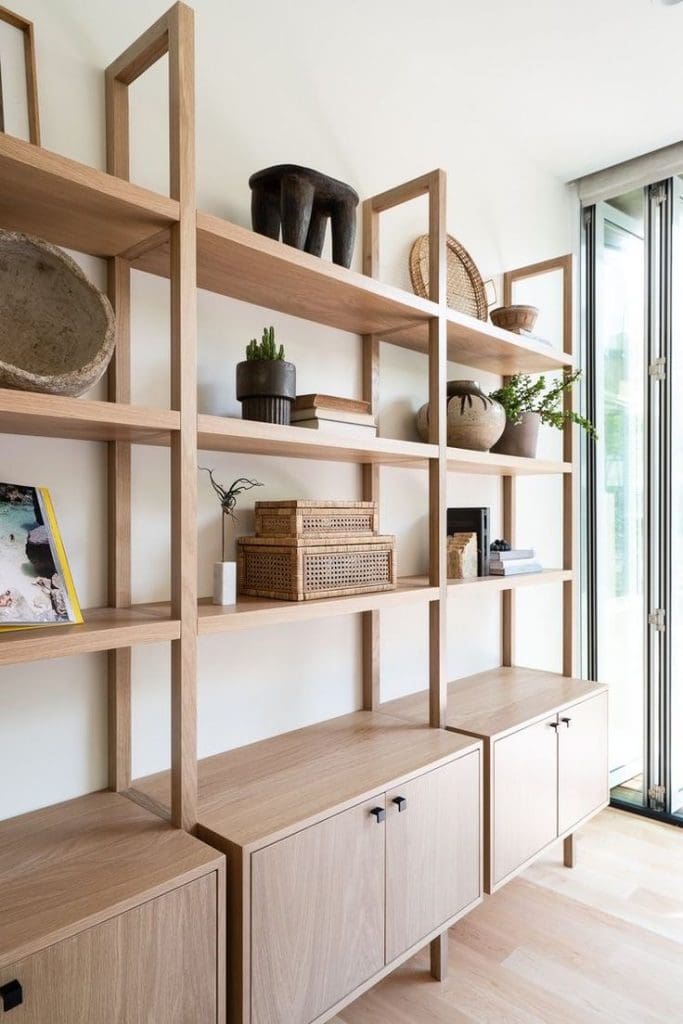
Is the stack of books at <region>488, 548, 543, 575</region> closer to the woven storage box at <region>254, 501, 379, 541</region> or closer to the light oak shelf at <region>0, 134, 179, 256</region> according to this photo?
the woven storage box at <region>254, 501, 379, 541</region>

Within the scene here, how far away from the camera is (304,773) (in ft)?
5.29

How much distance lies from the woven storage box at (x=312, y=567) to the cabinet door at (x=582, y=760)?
0.89 m

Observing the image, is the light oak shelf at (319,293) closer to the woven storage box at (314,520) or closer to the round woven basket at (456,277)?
the round woven basket at (456,277)

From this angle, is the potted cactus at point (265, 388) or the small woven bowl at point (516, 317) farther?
the small woven bowl at point (516, 317)

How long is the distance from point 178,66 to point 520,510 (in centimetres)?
199

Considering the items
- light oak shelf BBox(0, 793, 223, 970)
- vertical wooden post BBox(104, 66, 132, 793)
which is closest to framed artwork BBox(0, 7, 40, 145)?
vertical wooden post BBox(104, 66, 132, 793)

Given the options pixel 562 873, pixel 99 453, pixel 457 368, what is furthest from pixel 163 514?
pixel 562 873

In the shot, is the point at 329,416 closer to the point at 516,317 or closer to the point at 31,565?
the point at 31,565

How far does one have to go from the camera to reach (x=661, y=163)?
278cm

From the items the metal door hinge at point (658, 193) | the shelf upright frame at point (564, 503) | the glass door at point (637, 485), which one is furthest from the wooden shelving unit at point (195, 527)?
the metal door hinge at point (658, 193)

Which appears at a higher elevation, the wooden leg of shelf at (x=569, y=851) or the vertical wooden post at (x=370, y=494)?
the vertical wooden post at (x=370, y=494)

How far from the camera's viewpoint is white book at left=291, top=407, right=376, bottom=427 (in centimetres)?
166

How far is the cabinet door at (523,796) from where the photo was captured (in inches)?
76.5

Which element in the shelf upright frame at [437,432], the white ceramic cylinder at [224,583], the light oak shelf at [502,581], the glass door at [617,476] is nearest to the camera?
the white ceramic cylinder at [224,583]
